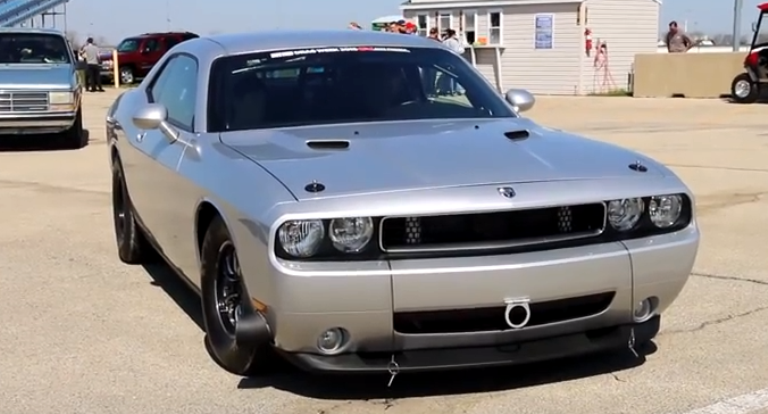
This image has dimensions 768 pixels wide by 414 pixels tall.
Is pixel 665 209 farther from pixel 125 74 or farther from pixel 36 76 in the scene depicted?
pixel 125 74

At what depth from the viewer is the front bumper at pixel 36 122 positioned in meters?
14.1

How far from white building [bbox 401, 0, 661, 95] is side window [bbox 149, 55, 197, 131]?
1008 inches

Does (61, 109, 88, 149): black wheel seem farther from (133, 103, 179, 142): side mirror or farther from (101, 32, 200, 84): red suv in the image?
(101, 32, 200, 84): red suv

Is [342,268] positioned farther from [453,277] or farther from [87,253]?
[87,253]

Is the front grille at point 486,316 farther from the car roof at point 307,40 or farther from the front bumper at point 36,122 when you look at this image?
the front bumper at point 36,122

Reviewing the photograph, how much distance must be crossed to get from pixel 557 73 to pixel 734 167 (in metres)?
20.1

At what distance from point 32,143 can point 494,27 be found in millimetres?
19418

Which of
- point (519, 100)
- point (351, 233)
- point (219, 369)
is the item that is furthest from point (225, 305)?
point (519, 100)

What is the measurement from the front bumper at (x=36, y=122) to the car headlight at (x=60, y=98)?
0.48ft

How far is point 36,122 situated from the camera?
14.3m

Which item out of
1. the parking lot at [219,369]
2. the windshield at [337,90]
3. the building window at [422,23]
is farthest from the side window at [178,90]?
the building window at [422,23]

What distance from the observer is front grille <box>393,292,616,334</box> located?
13.4 feet

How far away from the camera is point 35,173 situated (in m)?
12.4

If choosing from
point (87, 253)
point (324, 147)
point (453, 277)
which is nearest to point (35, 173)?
point (87, 253)
